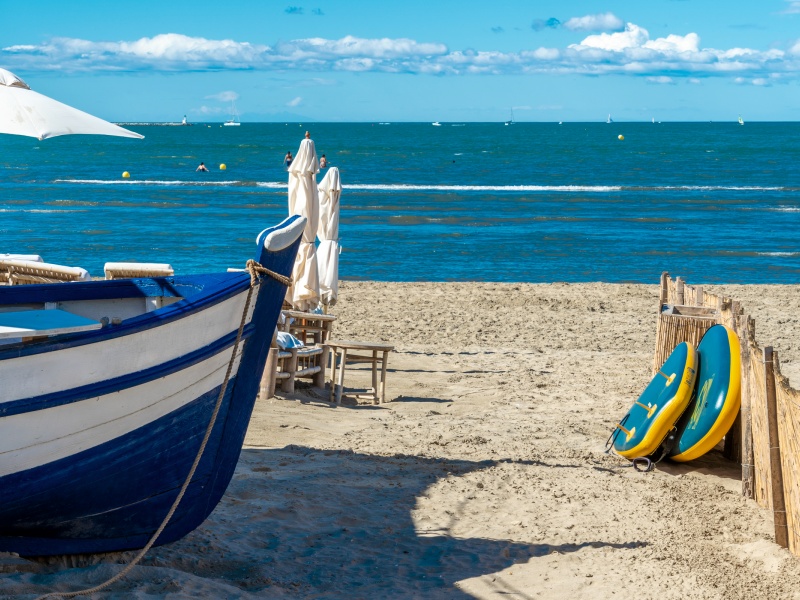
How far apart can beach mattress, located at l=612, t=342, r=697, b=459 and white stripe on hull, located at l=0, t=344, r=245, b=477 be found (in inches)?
149

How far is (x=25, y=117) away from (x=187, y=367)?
217 cm

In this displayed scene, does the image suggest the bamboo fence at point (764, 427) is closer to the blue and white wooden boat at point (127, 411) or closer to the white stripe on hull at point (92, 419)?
the blue and white wooden boat at point (127, 411)

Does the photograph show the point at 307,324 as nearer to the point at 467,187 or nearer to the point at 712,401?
the point at 712,401

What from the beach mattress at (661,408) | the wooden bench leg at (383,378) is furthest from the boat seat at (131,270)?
the beach mattress at (661,408)

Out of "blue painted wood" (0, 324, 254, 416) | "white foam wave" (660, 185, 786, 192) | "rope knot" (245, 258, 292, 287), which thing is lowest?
"blue painted wood" (0, 324, 254, 416)

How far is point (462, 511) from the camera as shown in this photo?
21.5ft

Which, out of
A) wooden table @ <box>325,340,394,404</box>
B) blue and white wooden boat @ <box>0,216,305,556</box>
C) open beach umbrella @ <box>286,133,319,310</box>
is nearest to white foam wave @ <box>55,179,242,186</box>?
open beach umbrella @ <box>286,133,319,310</box>

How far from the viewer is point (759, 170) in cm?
6197

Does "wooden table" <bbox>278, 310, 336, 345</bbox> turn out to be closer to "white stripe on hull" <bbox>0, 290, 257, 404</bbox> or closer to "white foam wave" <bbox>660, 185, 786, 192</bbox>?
"white stripe on hull" <bbox>0, 290, 257, 404</bbox>

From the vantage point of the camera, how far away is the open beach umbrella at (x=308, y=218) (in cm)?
1054

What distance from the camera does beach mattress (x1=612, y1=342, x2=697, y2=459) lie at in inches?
290

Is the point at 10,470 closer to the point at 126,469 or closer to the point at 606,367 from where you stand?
the point at 126,469

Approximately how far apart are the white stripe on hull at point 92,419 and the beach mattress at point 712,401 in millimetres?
3994

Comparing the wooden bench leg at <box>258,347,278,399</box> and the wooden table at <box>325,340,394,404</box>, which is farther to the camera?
the wooden table at <box>325,340,394,404</box>
